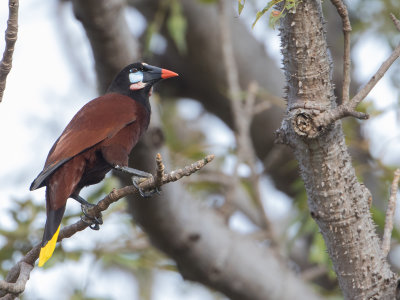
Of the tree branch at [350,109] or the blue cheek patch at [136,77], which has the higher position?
the tree branch at [350,109]

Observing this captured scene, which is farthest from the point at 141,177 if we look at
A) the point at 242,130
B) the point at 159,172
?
the point at 242,130

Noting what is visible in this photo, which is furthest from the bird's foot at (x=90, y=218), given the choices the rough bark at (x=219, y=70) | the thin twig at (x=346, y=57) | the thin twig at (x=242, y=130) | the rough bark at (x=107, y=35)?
the rough bark at (x=219, y=70)

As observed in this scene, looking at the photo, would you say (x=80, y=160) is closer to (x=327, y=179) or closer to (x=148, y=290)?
(x=327, y=179)

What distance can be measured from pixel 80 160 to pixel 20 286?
909mm

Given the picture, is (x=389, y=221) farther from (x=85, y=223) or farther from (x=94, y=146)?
(x=94, y=146)

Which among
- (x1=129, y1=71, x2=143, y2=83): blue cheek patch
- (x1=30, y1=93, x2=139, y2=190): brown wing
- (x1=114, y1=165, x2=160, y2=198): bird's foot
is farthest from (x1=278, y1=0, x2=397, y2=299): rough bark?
(x1=129, y1=71, x2=143, y2=83): blue cheek patch

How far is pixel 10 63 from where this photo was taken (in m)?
1.93

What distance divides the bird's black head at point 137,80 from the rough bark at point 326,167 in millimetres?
1366

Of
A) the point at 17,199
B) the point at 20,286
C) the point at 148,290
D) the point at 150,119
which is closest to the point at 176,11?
the point at 150,119

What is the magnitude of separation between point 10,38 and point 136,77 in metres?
1.37

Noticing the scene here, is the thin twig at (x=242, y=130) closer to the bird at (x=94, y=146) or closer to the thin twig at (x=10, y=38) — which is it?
the bird at (x=94, y=146)

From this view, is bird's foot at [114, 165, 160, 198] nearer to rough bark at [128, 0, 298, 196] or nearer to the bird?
the bird

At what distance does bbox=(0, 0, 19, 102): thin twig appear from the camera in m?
1.81

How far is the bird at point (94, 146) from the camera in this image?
2.46 m
